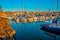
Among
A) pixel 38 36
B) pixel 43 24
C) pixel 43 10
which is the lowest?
pixel 38 36

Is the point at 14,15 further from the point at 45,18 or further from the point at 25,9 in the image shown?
the point at 45,18

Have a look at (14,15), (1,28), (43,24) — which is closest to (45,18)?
(43,24)

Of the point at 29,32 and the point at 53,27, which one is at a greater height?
the point at 53,27

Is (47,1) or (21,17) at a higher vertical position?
(47,1)

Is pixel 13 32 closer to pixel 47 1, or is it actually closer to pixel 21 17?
pixel 21 17
